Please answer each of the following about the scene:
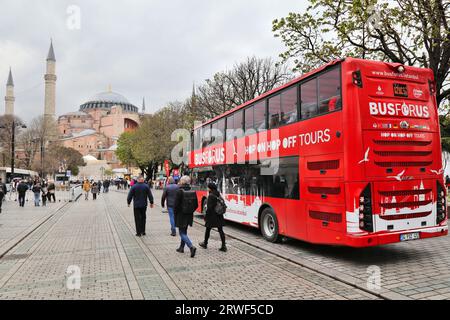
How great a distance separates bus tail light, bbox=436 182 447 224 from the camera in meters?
7.59

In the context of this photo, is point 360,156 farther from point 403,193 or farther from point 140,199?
point 140,199

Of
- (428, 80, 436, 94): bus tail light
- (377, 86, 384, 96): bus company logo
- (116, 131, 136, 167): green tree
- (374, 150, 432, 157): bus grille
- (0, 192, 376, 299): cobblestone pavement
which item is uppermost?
(116, 131, 136, 167): green tree

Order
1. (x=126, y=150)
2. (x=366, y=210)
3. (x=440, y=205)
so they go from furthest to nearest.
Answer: (x=126, y=150) → (x=440, y=205) → (x=366, y=210)

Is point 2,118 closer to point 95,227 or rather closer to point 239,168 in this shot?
point 95,227

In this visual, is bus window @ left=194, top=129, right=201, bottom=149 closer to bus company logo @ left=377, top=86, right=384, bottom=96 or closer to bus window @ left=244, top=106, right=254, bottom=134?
bus window @ left=244, top=106, right=254, bottom=134

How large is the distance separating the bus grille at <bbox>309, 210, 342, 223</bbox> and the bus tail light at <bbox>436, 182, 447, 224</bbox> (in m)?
2.28

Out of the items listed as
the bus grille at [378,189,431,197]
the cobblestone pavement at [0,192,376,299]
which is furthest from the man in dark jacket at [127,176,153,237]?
the bus grille at [378,189,431,197]

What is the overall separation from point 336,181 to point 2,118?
65909mm

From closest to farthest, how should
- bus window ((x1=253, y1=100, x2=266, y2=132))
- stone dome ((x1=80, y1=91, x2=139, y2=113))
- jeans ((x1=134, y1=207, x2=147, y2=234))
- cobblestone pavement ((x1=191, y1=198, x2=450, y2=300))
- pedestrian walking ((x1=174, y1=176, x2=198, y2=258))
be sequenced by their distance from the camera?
cobblestone pavement ((x1=191, y1=198, x2=450, y2=300)), pedestrian walking ((x1=174, y1=176, x2=198, y2=258)), bus window ((x1=253, y1=100, x2=266, y2=132)), jeans ((x1=134, y1=207, x2=147, y2=234)), stone dome ((x1=80, y1=91, x2=139, y2=113))

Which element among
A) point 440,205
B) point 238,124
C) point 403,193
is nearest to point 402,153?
point 403,193

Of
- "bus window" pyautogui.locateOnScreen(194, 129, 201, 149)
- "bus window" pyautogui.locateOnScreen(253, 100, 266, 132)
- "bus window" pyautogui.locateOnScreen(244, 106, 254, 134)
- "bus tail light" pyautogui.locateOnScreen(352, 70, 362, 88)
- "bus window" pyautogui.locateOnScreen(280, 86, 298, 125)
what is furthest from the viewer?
"bus window" pyautogui.locateOnScreen(194, 129, 201, 149)

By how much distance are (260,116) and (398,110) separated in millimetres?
3858

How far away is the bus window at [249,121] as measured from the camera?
10.8 meters

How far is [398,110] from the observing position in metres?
7.20
